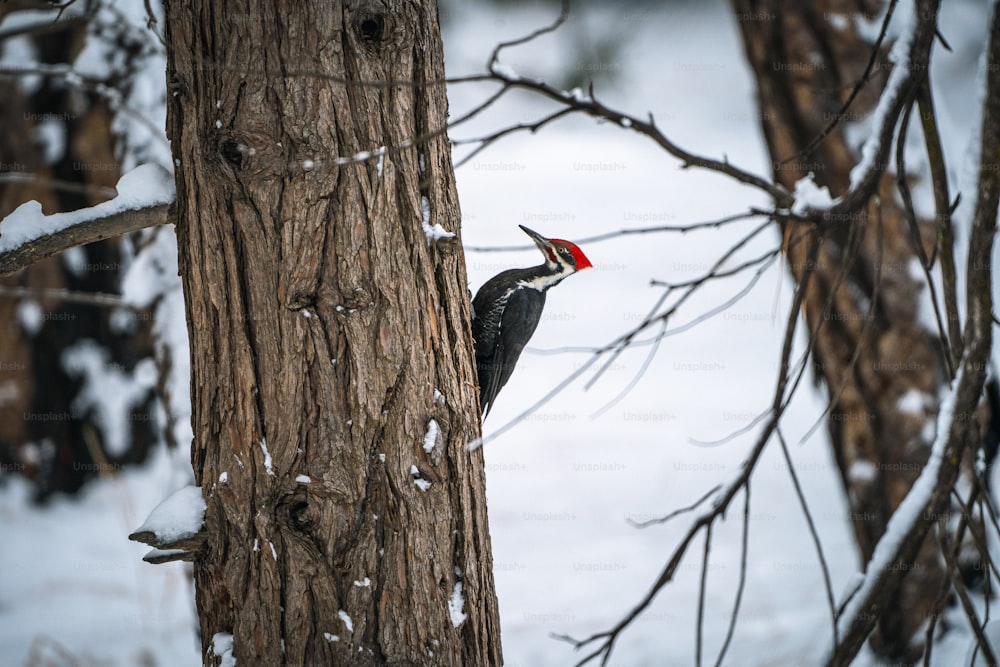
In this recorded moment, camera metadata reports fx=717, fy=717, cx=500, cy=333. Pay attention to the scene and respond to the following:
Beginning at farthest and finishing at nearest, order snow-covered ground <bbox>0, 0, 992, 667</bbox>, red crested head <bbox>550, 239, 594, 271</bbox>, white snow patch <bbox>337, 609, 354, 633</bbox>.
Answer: snow-covered ground <bbox>0, 0, 992, 667</bbox> → red crested head <bbox>550, 239, 594, 271</bbox> → white snow patch <bbox>337, 609, 354, 633</bbox>

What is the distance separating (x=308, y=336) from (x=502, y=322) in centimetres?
107

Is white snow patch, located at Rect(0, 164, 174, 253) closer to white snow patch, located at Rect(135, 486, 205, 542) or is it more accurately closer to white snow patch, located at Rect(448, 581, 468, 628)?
white snow patch, located at Rect(135, 486, 205, 542)

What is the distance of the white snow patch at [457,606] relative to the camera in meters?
1.53

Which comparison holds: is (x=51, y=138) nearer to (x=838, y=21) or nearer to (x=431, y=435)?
(x=431, y=435)

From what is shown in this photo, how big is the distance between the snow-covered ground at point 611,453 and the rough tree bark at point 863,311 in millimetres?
347

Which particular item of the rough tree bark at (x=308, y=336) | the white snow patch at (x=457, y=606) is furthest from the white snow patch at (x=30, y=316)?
the white snow patch at (x=457, y=606)

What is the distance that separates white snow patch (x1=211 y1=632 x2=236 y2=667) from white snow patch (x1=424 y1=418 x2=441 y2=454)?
1.87 feet

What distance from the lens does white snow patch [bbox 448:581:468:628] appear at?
153 cm

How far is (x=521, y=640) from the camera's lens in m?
3.73

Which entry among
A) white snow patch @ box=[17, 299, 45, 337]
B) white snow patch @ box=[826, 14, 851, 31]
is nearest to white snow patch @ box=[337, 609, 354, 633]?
white snow patch @ box=[826, 14, 851, 31]

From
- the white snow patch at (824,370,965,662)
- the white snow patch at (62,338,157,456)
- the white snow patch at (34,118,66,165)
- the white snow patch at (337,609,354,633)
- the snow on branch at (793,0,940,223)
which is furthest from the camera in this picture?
the white snow patch at (62,338,157,456)

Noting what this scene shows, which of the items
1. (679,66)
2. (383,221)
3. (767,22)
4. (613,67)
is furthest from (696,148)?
(383,221)

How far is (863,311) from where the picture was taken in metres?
3.13

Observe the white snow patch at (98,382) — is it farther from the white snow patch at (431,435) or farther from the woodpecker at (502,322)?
the white snow patch at (431,435)
